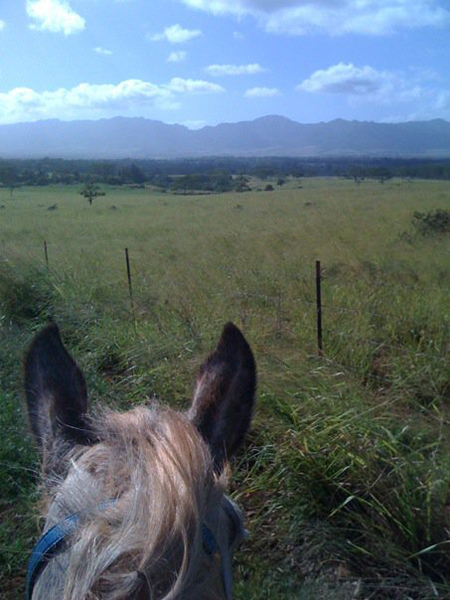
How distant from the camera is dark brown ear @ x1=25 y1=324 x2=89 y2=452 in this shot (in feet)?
4.93

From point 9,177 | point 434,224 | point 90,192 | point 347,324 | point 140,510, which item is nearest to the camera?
point 140,510

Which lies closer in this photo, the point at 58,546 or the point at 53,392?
the point at 58,546

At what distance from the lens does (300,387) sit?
4.31 metres

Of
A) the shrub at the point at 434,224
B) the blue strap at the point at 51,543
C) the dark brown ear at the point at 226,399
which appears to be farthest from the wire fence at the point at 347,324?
the shrub at the point at 434,224

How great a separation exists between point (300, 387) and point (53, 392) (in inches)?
116

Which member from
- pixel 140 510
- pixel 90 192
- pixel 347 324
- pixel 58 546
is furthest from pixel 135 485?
pixel 90 192

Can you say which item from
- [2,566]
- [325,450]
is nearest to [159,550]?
[2,566]

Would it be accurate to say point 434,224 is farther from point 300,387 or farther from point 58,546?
point 58,546

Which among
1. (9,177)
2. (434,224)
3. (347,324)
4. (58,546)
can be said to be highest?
(58,546)

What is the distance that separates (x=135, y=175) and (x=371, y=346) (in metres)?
37.9

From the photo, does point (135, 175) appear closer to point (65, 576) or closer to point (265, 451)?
point (265, 451)

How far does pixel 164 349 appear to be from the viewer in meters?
5.46

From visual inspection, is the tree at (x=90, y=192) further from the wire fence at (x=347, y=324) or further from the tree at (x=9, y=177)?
the wire fence at (x=347, y=324)

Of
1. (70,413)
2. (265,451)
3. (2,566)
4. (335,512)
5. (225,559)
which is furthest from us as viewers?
(265,451)
